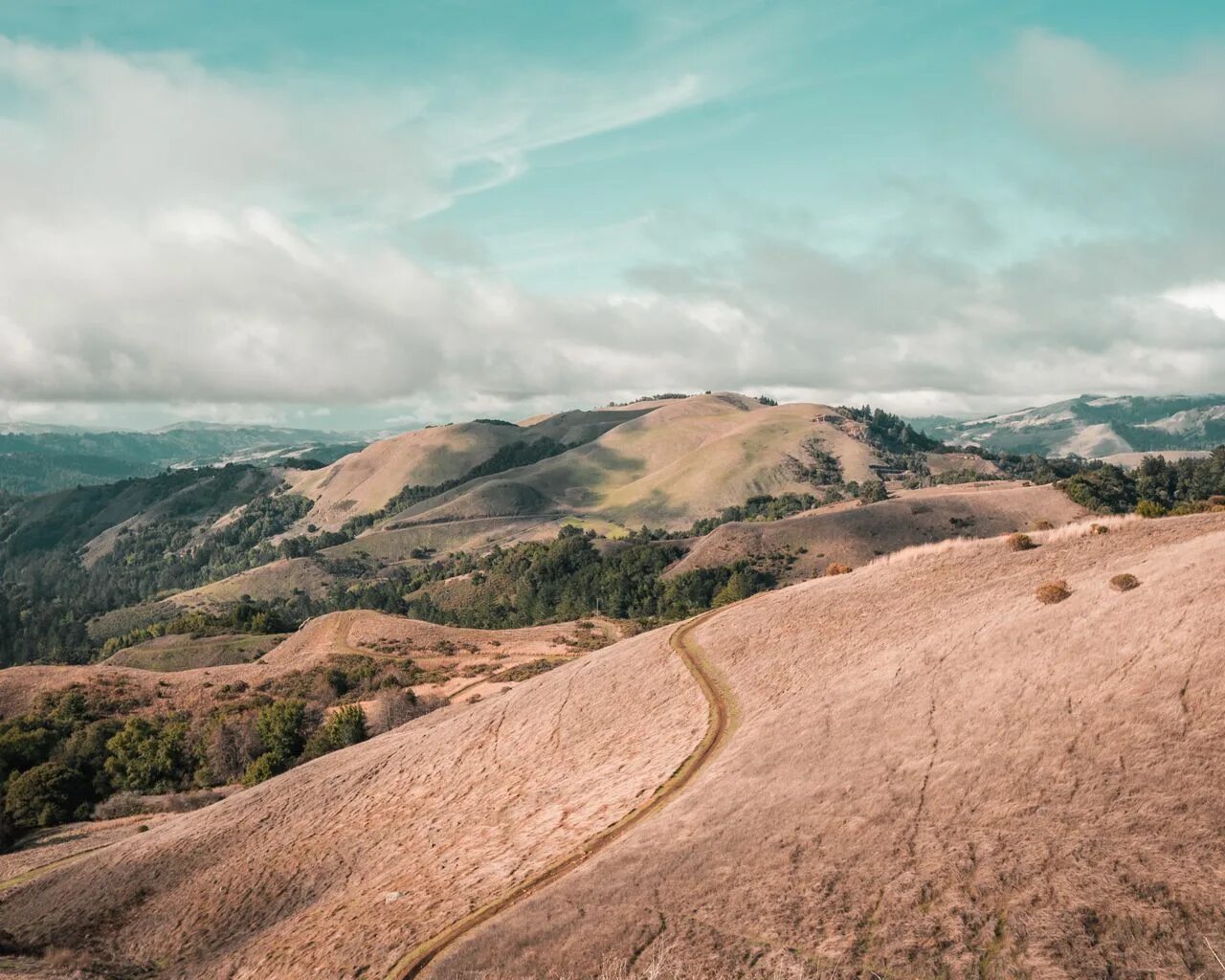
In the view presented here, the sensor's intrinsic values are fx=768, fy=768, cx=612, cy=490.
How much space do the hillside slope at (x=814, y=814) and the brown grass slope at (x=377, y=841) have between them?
0.17 m

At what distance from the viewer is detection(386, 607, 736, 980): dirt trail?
20862mm

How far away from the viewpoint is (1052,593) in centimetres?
3369

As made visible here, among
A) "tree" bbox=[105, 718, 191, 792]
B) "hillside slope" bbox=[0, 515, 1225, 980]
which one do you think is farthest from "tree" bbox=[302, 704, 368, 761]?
"hillside slope" bbox=[0, 515, 1225, 980]

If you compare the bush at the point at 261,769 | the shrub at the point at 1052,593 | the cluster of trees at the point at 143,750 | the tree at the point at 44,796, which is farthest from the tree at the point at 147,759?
the shrub at the point at 1052,593

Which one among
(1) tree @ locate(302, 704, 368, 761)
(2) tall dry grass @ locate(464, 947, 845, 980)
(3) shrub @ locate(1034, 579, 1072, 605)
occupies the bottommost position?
(1) tree @ locate(302, 704, 368, 761)

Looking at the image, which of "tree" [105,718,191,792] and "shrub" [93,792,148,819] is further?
"tree" [105,718,191,792]

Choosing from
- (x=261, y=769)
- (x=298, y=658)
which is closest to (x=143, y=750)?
(x=261, y=769)

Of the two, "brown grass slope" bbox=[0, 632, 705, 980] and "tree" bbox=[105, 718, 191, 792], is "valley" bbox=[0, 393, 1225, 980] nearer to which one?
"brown grass slope" bbox=[0, 632, 705, 980]

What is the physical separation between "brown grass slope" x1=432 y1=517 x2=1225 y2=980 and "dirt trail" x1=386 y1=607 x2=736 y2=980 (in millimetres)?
991

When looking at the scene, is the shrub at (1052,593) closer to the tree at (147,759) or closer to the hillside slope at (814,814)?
the hillside slope at (814,814)

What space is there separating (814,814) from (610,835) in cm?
714

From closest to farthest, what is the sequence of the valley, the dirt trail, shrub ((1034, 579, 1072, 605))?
the valley < the dirt trail < shrub ((1034, 579, 1072, 605))

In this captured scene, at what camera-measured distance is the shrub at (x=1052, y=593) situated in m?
33.6

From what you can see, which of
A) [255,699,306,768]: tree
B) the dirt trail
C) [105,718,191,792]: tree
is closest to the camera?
the dirt trail
